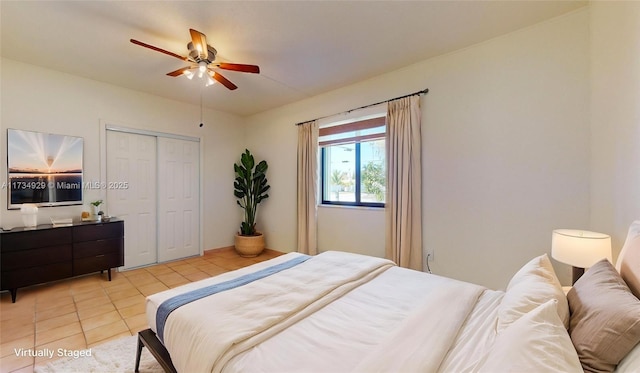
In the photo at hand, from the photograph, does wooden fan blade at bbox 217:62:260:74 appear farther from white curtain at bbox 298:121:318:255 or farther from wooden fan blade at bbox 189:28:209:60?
white curtain at bbox 298:121:318:255

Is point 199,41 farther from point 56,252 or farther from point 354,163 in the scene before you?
point 56,252

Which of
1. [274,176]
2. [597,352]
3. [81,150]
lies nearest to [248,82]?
[274,176]

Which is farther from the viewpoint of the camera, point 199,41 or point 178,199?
point 178,199

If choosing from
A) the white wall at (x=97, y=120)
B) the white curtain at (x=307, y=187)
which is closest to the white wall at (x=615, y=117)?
the white curtain at (x=307, y=187)

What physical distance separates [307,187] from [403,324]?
3.00 metres

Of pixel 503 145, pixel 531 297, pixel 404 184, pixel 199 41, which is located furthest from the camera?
pixel 404 184

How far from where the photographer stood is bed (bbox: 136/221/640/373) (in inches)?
32.2

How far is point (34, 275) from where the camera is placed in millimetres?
2793

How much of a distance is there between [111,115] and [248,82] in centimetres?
203

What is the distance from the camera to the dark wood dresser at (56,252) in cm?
266

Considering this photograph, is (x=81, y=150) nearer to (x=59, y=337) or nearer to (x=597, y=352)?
(x=59, y=337)

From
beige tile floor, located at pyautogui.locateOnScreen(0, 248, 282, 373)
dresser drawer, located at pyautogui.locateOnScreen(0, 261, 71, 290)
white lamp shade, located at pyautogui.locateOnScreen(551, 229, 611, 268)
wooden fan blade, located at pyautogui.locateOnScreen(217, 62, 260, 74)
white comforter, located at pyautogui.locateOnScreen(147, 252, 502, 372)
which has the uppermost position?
wooden fan blade, located at pyautogui.locateOnScreen(217, 62, 260, 74)

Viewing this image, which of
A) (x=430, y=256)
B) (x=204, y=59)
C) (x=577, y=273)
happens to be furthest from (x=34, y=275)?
(x=577, y=273)

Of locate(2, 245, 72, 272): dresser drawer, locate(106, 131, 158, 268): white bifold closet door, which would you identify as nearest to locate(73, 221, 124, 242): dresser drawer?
locate(2, 245, 72, 272): dresser drawer
